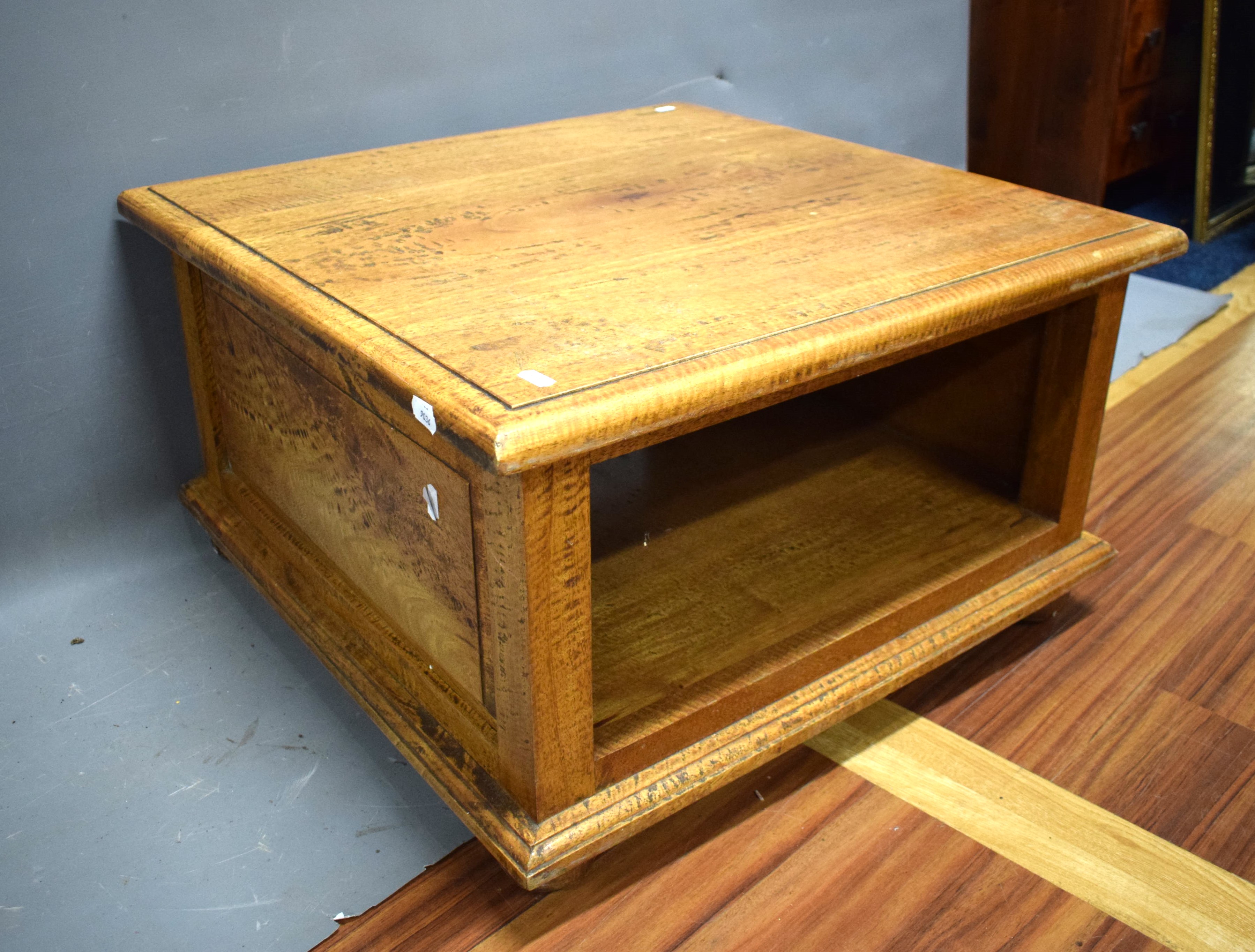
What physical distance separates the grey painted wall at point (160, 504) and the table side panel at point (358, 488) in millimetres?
138

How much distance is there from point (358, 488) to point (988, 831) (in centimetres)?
55

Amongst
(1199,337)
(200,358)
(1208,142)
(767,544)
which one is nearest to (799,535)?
(767,544)

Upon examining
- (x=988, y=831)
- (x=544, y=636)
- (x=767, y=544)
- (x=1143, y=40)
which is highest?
(x=1143, y=40)

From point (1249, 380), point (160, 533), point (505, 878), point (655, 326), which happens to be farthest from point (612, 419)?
point (1249, 380)

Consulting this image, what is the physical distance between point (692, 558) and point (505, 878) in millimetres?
334

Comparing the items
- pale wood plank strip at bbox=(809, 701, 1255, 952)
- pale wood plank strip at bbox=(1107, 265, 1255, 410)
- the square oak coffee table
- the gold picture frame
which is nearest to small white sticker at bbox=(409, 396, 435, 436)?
the square oak coffee table

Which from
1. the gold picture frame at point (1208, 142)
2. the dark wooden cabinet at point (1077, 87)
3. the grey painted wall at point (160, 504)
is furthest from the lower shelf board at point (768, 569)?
the gold picture frame at point (1208, 142)

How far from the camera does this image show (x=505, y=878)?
0.85 metres

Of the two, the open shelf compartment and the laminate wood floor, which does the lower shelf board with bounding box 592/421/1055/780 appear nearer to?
the open shelf compartment

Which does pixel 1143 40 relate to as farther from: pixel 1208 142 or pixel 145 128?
pixel 145 128

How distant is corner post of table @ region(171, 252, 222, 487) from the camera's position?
1.05m

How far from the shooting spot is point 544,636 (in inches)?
27.9

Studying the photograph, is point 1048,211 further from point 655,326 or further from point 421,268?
point 421,268

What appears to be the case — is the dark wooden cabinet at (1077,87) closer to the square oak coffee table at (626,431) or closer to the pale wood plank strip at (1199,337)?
the pale wood plank strip at (1199,337)
